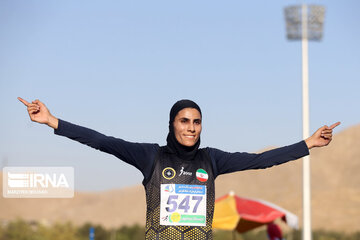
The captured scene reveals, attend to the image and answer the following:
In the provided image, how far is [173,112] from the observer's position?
5.09 m

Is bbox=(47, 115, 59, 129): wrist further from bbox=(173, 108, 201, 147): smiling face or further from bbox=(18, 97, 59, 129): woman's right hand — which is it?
bbox=(173, 108, 201, 147): smiling face

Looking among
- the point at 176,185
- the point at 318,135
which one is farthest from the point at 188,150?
the point at 318,135

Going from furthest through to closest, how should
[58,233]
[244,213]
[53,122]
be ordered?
[58,233] < [244,213] < [53,122]

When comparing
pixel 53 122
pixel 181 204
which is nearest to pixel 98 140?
pixel 53 122

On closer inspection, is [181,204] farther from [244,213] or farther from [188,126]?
[244,213]

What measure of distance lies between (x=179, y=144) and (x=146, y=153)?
230mm

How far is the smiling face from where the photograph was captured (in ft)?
16.4

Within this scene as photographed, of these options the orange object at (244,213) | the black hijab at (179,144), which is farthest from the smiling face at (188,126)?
the orange object at (244,213)

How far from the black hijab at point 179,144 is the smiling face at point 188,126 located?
0.10ft

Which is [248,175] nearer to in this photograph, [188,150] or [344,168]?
[344,168]

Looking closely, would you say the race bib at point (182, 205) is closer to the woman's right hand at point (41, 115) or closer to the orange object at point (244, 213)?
the woman's right hand at point (41, 115)

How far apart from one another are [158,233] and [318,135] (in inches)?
56.2

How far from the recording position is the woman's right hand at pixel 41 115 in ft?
16.3

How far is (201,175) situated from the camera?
5.05 meters
